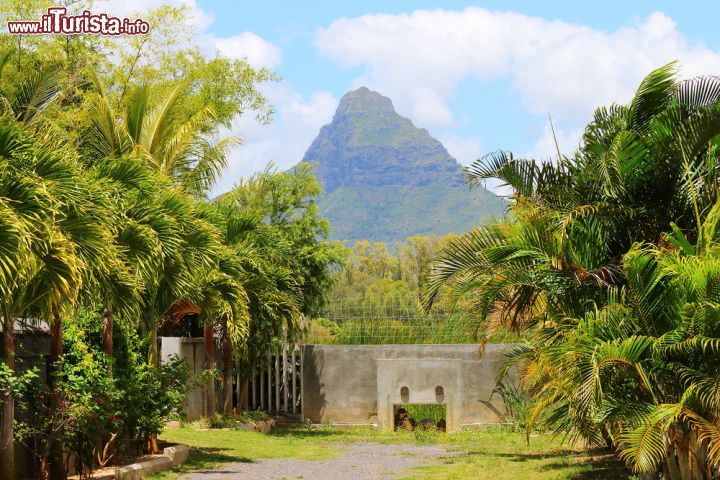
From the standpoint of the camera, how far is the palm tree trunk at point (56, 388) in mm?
10836

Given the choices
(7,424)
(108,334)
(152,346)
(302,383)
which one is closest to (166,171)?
(152,346)

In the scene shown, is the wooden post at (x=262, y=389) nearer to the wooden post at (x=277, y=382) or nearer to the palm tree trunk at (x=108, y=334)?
the wooden post at (x=277, y=382)

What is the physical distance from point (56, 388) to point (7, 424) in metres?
1.14

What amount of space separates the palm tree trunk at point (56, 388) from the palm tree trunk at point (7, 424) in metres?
Answer: 0.84

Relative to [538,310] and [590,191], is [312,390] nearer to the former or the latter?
[538,310]

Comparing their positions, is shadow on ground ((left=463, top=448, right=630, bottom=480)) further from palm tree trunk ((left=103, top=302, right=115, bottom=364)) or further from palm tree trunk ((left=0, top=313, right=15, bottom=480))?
palm tree trunk ((left=0, top=313, right=15, bottom=480))

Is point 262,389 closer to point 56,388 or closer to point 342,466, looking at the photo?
point 342,466

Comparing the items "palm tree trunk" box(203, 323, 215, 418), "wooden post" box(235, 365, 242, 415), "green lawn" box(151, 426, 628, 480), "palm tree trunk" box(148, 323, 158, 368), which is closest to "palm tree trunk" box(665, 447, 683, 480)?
"green lawn" box(151, 426, 628, 480)

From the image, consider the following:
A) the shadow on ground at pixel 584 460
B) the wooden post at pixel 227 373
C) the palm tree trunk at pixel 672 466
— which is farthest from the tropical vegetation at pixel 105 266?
the palm tree trunk at pixel 672 466

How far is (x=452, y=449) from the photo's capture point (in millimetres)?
17609

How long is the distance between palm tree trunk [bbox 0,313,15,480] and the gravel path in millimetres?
2947

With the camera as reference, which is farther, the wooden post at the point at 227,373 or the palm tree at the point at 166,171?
the wooden post at the point at 227,373

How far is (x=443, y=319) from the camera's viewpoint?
83.1 feet

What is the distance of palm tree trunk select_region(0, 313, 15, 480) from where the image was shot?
9711mm
